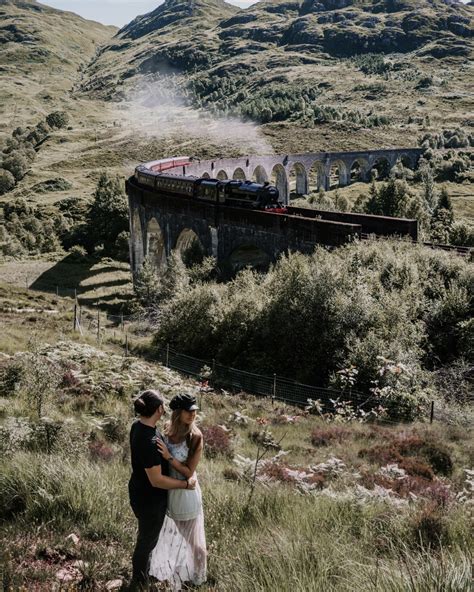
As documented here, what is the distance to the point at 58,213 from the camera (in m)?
73.3

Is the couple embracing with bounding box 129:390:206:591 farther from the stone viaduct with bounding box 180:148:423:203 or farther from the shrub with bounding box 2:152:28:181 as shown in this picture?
the shrub with bounding box 2:152:28:181

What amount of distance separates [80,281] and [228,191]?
2130 cm

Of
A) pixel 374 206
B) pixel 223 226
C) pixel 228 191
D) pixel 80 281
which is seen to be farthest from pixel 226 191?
pixel 80 281

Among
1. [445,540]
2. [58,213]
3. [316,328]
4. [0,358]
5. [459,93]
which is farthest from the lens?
[459,93]

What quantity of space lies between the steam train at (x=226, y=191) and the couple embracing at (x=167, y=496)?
89.4 feet

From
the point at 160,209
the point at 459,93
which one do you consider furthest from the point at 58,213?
the point at 459,93

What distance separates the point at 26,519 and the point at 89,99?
7749 inches

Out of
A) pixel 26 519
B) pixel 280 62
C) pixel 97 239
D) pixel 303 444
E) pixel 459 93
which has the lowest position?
pixel 97 239

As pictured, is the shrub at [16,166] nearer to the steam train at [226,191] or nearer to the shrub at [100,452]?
the steam train at [226,191]

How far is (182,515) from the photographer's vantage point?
14.7 feet

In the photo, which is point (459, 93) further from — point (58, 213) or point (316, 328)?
point (316, 328)

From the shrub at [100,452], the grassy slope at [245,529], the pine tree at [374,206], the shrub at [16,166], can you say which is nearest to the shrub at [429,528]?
the grassy slope at [245,529]

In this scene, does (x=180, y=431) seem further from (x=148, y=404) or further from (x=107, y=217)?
(x=107, y=217)

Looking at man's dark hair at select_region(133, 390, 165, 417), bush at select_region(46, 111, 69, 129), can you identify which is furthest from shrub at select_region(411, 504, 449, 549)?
bush at select_region(46, 111, 69, 129)
